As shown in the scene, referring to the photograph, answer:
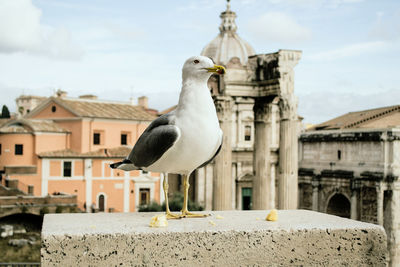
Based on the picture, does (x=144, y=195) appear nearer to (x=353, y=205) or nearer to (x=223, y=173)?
(x=353, y=205)

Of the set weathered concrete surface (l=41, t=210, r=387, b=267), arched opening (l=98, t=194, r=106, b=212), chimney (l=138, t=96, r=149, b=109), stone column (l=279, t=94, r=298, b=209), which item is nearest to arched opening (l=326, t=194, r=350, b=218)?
arched opening (l=98, t=194, r=106, b=212)

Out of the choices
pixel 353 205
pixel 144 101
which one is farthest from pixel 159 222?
pixel 144 101

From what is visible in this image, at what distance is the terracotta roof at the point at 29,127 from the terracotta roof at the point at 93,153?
173cm

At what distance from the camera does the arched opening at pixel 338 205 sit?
113 feet

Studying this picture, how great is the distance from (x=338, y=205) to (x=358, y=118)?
298 inches

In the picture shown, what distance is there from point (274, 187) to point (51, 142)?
1792cm

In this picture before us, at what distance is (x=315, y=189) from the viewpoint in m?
35.8

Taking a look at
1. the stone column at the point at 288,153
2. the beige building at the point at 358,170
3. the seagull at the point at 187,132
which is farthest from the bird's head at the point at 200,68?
the beige building at the point at 358,170

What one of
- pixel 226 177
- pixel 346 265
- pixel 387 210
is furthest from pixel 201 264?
pixel 387 210

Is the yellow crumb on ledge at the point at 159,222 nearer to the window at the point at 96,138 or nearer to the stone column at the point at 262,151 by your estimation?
the stone column at the point at 262,151

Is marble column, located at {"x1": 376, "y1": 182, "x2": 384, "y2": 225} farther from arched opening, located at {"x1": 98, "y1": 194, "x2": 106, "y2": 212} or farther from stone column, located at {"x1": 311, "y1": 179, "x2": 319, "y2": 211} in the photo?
arched opening, located at {"x1": 98, "y1": 194, "x2": 106, "y2": 212}

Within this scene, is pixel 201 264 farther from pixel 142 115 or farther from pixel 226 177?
pixel 142 115

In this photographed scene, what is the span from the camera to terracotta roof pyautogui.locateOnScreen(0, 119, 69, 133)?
36.0 m

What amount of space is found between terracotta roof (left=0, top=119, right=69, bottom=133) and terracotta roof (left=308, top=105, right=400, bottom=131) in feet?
73.0
